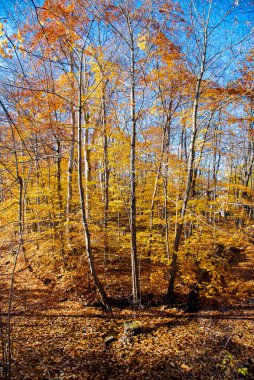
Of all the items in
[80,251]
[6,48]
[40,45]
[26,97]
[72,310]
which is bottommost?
[72,310]

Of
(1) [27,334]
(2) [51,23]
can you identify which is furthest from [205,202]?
(2) [51,23]

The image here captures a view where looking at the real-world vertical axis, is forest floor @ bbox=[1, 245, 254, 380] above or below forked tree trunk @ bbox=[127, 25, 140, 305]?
below

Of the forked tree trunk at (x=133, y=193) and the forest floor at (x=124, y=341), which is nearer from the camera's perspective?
the forest floor at (x=124, y=341)

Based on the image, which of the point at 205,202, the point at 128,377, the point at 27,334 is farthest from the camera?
the point at 205,202

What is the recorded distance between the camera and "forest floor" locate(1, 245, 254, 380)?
535cm

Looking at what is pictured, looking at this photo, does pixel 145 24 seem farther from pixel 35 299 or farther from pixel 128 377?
pixel 35 299

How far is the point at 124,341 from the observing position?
6.63 m

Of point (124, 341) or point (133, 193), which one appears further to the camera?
point (133, 193)

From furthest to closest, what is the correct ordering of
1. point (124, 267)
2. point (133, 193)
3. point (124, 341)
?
point (124, 267) < point (133, 193) < point (124, 341)

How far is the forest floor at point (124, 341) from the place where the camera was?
5.35 meters

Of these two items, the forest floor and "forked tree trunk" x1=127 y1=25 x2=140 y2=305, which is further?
"forked tree trunk" x1=127 y1=25 x2=140 y2=305

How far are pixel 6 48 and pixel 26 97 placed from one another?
8.11 meters

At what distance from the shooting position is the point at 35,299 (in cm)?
897

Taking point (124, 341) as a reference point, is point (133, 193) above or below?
above
